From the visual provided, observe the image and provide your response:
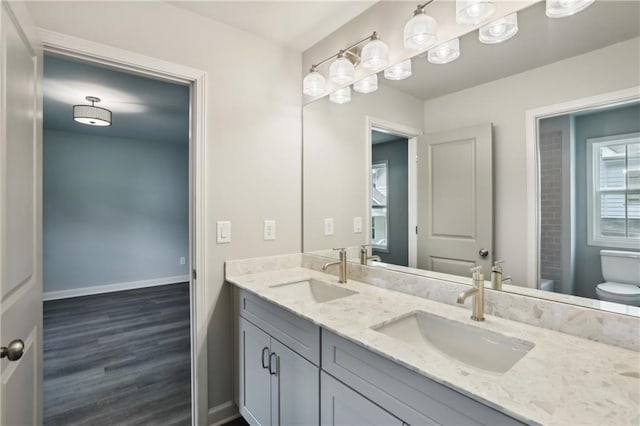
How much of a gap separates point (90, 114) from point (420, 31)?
3191 millimetres

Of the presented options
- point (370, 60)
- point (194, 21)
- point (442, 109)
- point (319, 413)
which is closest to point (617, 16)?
point (442, 109)

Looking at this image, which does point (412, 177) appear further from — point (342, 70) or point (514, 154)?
point (342, 70)

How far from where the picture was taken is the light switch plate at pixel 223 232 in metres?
1.81

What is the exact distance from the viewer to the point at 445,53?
4.58 ft

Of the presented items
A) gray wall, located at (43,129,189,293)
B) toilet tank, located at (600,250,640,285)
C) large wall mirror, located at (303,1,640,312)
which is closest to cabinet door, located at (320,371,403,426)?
large wall mirror, located at (303,1,640,312)

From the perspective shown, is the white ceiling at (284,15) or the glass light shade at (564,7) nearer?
the glass light shade at (564,7)

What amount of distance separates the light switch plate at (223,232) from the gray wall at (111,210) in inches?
155

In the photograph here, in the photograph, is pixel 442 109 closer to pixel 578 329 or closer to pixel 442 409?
pixel 578 329

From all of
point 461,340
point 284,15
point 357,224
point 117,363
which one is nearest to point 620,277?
point 461,340

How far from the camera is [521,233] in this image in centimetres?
120

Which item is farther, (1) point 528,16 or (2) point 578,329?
(1) point 528,16

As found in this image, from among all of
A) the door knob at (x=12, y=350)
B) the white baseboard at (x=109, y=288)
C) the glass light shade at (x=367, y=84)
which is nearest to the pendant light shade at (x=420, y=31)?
the glass light shade at (x=367, y=84)

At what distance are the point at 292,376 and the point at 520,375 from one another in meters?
0.88

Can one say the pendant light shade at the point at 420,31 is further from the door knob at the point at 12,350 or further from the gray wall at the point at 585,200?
the door knob at the point at 12,350
